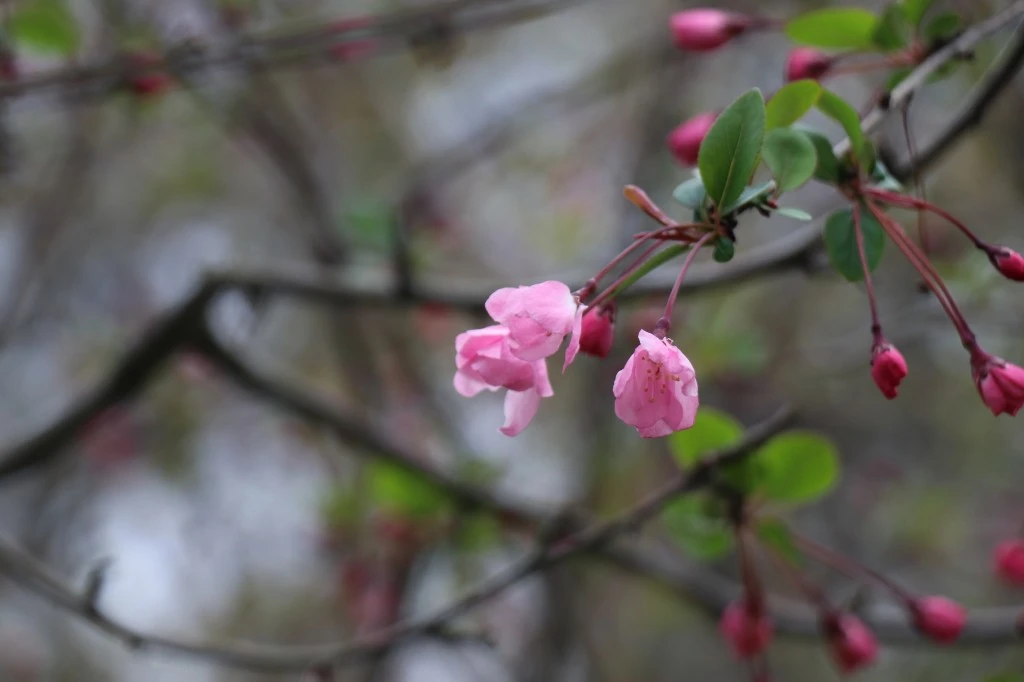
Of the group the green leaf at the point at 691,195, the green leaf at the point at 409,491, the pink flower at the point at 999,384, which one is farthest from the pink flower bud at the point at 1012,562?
the green leaf at the point at 409,491

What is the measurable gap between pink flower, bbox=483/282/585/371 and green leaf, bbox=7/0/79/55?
143cm

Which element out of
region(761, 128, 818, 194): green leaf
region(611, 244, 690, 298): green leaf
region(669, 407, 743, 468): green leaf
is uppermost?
region(761, 128, 818, 194): green leaf

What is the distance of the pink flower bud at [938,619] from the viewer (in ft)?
3.53

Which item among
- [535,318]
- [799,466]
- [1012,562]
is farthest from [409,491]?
[535,318]

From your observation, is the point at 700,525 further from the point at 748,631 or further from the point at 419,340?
the point at 419,340

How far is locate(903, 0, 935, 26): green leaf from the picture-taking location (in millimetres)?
842

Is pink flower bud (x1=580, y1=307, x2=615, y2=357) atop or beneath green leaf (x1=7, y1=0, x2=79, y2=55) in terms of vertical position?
beneath

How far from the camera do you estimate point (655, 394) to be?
2.15 feet

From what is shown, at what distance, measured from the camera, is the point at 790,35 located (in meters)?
0.95

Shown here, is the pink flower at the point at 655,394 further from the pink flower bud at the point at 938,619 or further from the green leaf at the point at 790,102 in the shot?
the pink flower bud at the point at 938,619

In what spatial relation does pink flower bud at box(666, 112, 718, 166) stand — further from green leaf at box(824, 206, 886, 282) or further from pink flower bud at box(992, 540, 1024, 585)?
pink flower bud at box(992, 540, 1024, 585)

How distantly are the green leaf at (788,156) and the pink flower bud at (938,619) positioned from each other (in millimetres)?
676

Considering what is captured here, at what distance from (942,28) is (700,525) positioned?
0.62m

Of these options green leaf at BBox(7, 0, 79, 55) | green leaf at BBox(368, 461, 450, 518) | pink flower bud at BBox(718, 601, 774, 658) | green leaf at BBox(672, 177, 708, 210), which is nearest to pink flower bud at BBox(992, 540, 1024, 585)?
pink flower bud at BBox(718, 601, 774, 658)
